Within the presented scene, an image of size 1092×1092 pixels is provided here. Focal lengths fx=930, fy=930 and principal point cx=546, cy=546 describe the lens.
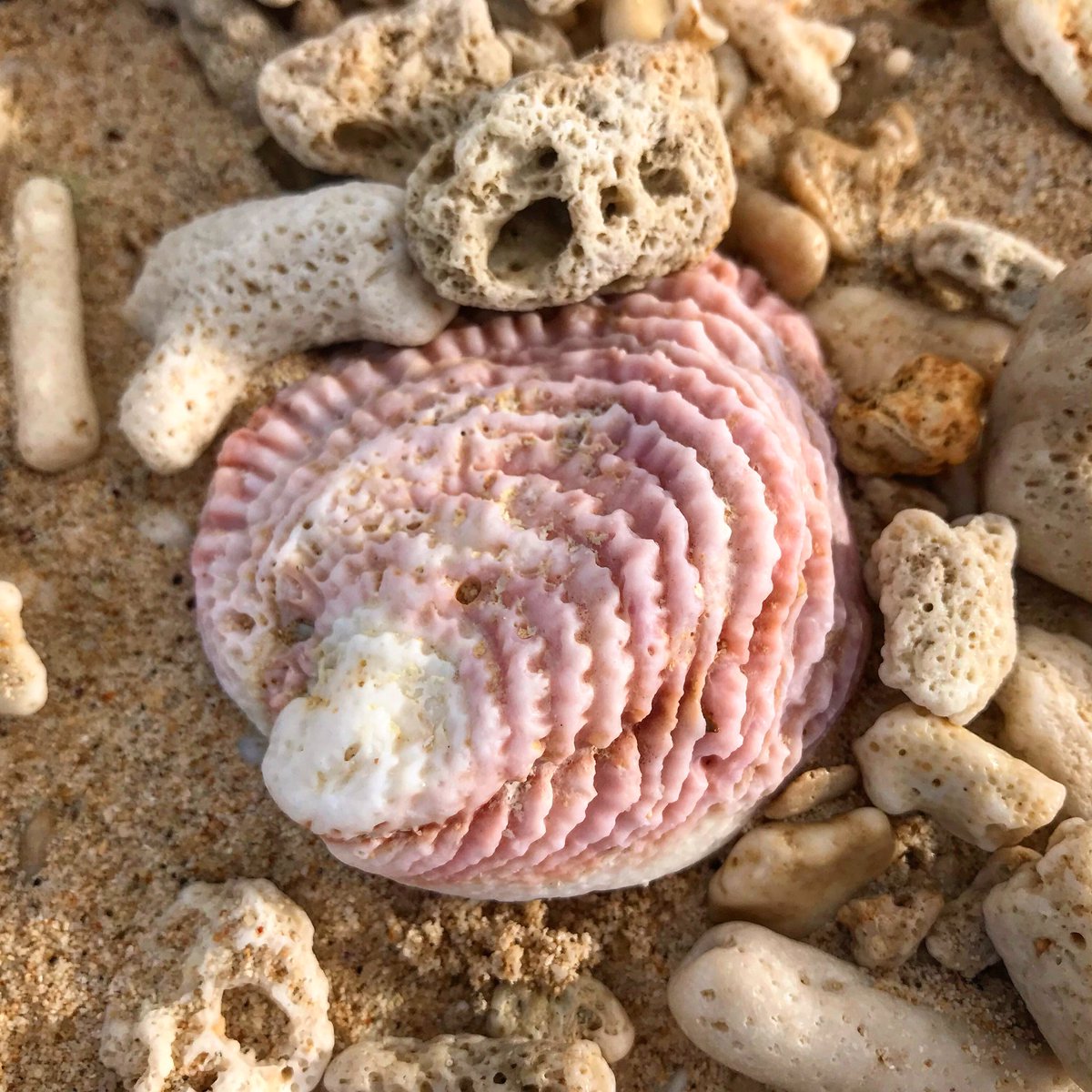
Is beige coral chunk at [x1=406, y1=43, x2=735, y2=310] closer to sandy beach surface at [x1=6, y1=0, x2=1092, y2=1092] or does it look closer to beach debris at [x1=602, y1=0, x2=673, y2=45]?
beach debris at [x1=602, y1=0, x2=673, y2=45]

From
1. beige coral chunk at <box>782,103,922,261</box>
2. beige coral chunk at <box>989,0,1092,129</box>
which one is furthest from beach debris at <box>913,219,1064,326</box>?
beige coral chunk at <box>989,0,1092,129</box>

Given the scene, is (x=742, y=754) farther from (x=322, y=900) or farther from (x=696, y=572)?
(x=322, y=900)

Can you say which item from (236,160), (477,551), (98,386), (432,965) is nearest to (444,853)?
(432,965)

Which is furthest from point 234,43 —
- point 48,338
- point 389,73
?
point 48,338

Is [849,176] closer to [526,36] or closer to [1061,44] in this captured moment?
[1061,44]

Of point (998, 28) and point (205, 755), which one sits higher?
point (998, 28)

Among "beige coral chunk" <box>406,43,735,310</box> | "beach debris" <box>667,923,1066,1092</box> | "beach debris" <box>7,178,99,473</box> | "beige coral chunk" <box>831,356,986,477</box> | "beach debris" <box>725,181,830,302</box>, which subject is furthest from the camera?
"beach debris" <box>725,181,830,302</box>
